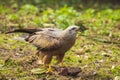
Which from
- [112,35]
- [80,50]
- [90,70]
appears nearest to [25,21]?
[112,35]

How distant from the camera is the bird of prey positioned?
6.21 m

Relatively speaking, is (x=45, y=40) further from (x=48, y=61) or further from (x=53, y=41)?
(x=48, y=61)

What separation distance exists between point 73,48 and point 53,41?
215 centimetres

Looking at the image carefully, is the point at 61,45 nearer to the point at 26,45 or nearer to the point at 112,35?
the point at 26,45

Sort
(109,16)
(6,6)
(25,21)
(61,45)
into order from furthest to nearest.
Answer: (6,6) → (109,16) → (25,21) → (61,45)

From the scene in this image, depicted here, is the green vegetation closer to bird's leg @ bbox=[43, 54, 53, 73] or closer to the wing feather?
bird's leg @ bbox=[43, 54, 53, 73]

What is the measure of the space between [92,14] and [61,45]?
6.48 m

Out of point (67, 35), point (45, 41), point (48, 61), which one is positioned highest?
point (67, 35)

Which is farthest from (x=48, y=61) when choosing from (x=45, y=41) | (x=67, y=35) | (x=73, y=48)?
(x=73, y=48)

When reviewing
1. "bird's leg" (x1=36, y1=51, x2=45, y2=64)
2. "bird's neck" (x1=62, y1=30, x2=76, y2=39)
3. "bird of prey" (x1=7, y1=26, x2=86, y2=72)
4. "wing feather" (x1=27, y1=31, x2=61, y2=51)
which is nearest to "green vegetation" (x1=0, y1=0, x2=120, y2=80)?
"bird's leg" (x1=36, y1=51, x2=45, y2=64)

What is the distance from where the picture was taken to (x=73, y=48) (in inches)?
331

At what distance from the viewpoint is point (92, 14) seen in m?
12.6

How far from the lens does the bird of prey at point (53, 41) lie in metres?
6.21

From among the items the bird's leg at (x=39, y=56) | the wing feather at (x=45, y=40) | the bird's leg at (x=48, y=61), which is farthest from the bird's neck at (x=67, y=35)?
the bird's leg at (x=39, y=56)
